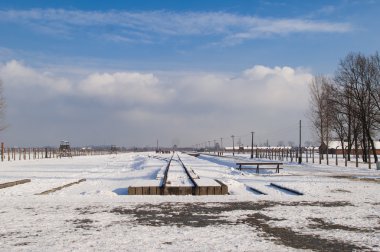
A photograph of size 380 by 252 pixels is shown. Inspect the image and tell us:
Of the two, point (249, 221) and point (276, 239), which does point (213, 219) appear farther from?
point (276, 239)

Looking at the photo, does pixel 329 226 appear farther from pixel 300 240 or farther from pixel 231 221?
pixel 231 221

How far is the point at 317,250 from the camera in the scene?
6.45m

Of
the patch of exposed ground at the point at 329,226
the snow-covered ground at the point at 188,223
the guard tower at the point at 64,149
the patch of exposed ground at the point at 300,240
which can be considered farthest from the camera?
the guard tower at the point at 64,149

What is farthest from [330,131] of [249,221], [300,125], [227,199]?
[249,221]

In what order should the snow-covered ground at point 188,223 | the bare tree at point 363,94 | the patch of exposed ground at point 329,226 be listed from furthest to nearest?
the bare tree at point 363,94 < the patch of exposed ground at point 329,226 < the snow-covered ground at point 188,223

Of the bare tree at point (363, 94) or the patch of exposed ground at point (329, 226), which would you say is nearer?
the patch of exposed ground at point (329, 226)

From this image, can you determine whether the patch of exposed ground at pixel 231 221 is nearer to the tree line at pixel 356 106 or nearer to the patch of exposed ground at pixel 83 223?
the patch of exposed ground at pixel 83 223

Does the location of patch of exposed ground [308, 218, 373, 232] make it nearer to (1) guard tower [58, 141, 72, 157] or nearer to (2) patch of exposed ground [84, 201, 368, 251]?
(2) patch of exposed ground [84, 201, 368, 251]

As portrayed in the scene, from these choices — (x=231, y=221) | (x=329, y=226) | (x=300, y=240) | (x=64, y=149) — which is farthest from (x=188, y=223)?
(x=64, y=149)

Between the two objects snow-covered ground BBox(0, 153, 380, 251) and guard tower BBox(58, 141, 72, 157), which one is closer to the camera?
snow-covered ground BBox(0, 153, 380, 251)

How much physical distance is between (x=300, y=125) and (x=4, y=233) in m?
48.9

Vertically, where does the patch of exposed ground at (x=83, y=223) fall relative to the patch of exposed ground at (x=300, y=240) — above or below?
below

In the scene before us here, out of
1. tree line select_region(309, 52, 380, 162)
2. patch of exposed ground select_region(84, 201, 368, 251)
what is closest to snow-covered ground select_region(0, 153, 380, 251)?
patch of exposed ground select_region(84, 201, 368, 251)

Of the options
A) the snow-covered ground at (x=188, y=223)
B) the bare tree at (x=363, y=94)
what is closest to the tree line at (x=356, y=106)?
the bare tree at (x=363, y=94)
